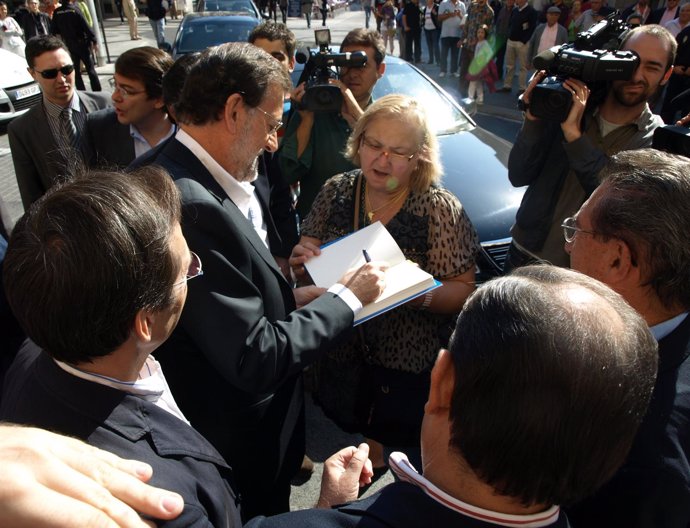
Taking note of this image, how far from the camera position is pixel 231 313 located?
144cm

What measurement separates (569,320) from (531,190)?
1.88 metres

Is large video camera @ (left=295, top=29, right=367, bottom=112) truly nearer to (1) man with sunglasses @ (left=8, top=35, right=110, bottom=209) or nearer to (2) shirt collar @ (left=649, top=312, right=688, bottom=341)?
(1) man with sunglasses @ (left=8, top=35, right=110, bottom=209)

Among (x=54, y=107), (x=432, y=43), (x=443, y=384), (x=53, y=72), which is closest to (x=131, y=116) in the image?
(x=54, y=107)

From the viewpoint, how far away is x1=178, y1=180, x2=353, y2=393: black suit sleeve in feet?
4.72

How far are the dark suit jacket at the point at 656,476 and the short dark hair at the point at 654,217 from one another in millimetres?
217

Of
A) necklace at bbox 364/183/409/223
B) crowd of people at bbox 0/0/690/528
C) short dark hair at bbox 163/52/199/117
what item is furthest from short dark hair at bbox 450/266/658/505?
short dark hair at bbox 163/52/199/117

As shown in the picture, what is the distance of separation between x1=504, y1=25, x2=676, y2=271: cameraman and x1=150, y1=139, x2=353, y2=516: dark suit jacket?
4.22ft

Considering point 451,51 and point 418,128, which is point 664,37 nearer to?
point 418,128

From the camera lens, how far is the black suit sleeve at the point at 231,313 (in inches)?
56.6

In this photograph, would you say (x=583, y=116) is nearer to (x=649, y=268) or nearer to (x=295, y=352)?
(x=649, y=268)

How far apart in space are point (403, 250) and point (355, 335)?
1.41 feet

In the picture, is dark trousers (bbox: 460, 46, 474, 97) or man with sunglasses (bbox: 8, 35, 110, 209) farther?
dark trousers (bbox: 460, 46, 474, 97)

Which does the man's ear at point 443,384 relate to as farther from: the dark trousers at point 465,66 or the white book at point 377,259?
the dark trousers at point 465,66

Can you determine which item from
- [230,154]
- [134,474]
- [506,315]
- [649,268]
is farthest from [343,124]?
[134,474]
